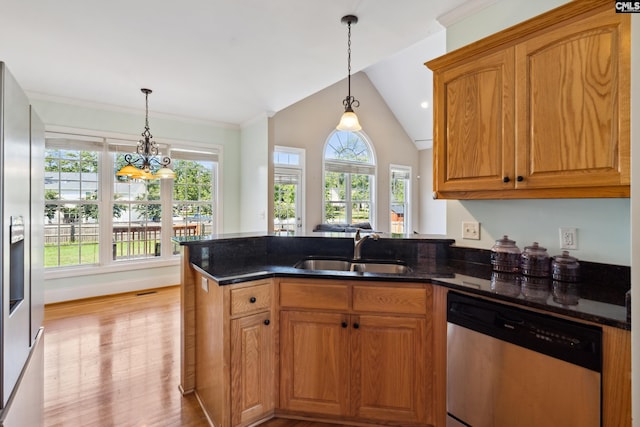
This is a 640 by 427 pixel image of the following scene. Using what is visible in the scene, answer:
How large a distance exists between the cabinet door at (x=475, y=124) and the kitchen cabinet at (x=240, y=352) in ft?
4.35

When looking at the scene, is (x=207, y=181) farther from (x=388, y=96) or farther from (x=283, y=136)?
(x=388, y=96)

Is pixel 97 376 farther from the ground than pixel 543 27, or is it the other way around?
pixel 543 27

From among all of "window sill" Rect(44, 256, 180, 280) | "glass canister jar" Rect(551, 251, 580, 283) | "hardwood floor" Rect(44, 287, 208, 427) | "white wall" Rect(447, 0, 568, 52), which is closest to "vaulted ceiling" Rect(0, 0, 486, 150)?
"white wall" Rect(447, 0, 568, 52)

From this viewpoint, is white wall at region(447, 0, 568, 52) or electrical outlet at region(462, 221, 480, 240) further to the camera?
electrical outlet at region(462, 221, 480, 240)

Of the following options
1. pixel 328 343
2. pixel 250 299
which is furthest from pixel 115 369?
pixel 328 343

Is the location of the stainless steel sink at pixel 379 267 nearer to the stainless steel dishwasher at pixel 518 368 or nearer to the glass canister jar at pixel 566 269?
the stainless steel dishwasher at pixel 518 368

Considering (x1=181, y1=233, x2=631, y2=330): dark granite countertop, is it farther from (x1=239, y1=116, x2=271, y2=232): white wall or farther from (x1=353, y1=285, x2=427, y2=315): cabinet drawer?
(x1=239, y1=116, x2=271, y2=232): white wall

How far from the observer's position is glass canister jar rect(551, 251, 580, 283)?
1.59 m

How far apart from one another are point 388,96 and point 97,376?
7152 mm

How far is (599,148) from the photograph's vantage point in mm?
1392

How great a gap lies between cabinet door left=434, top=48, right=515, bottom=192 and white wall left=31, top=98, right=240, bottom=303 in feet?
14.0

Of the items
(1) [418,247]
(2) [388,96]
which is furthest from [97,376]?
(2) [388,96]

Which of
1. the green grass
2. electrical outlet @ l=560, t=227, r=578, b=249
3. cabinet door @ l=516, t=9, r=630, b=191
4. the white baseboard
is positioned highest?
cabinet door @ l=516, t=9, r=630, b=191

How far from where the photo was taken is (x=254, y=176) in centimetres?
521
